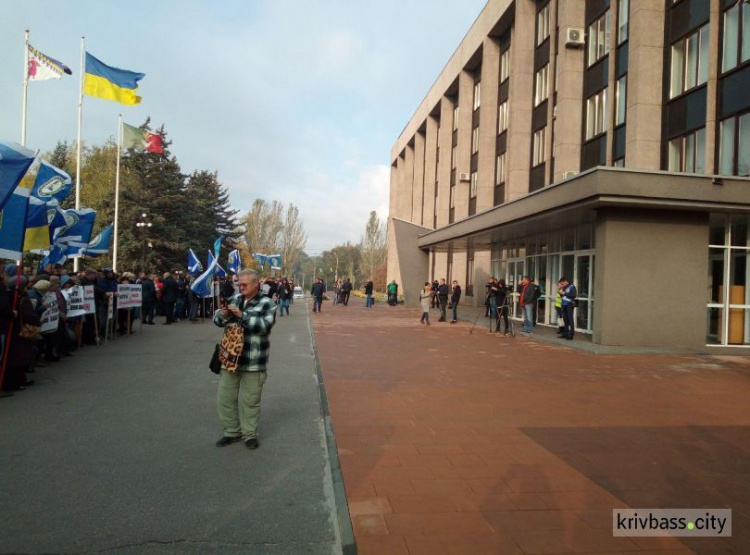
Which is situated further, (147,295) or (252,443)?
(147,295)

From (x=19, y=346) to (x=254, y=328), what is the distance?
4742mm

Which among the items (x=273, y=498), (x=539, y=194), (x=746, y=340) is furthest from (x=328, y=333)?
(x=273, y=498)

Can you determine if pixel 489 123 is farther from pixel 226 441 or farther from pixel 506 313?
pixel 226 441

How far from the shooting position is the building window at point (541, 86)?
25969mm

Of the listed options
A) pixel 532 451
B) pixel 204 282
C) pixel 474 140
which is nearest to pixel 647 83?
pixel 204 282

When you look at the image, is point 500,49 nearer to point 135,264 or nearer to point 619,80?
point 619,80

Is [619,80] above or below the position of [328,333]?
above

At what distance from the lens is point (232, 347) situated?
17.7 feet

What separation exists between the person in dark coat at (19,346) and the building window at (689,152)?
17.6 metres

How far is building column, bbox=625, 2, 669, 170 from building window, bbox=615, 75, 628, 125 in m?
1.48

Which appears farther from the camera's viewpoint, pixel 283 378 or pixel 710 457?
pixel 283 378

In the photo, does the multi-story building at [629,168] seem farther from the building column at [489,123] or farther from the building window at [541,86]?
the building column at [489,123]

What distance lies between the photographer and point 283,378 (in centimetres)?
959

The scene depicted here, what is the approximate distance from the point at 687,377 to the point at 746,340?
641 cm
